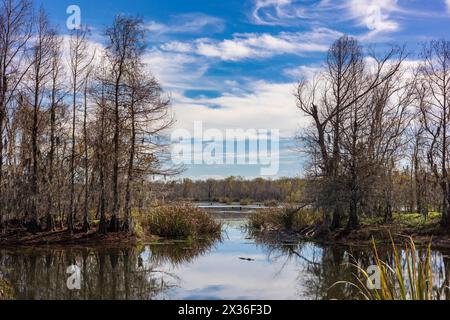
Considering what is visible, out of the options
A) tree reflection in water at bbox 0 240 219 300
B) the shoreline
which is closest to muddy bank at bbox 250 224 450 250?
the shoreline

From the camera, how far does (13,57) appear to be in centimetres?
1858

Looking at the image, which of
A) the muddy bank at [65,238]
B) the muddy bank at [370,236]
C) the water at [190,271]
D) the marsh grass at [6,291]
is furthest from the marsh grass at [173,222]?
the marsh grass at [6,291]

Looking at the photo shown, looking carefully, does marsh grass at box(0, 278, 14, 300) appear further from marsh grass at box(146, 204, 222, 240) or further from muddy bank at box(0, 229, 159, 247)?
marsh grass at box(146, 204, 222, 240)

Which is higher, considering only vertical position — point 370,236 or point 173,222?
point 173,222

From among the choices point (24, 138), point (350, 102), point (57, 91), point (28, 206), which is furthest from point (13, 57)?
point (350, 102)

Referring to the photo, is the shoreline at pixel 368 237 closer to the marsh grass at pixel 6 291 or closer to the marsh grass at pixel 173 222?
the marsh grass at pixel 173 222

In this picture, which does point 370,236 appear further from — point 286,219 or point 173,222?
point 173,222

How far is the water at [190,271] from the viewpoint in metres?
9.83

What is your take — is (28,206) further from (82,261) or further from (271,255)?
(271,255)

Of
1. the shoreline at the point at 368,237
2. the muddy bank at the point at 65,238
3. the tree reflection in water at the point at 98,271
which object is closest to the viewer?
the tree reflection in water at the point at 98,271

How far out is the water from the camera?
9.83 m

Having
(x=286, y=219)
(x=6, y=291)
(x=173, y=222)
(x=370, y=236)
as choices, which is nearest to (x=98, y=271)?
(x=6, y=291)

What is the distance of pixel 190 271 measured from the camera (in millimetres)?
12859
